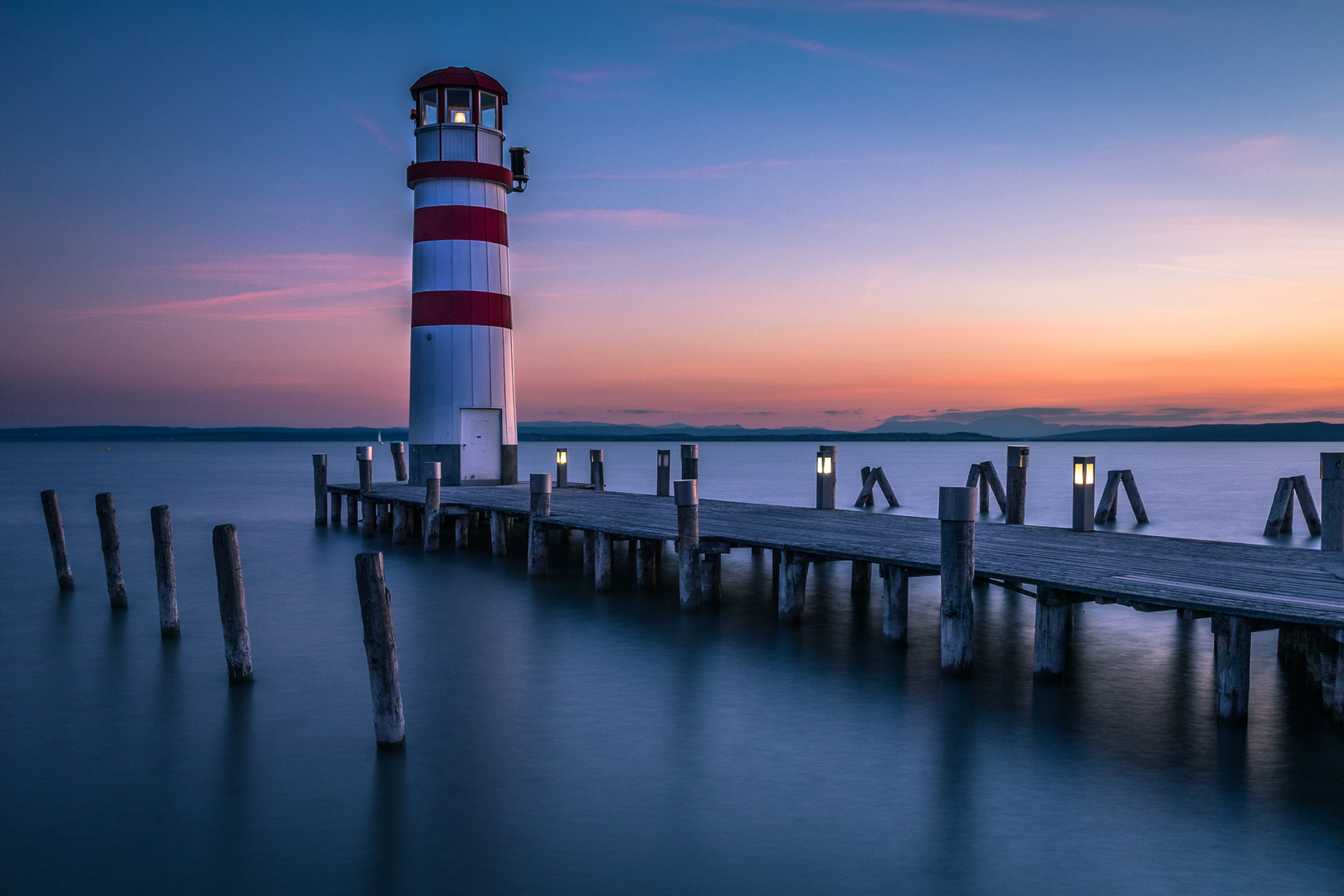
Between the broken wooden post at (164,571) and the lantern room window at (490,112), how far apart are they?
1328 cm

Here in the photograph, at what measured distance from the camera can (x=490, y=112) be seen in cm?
2259

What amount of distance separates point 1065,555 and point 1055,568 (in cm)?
127

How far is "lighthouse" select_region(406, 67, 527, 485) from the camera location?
21.7 m

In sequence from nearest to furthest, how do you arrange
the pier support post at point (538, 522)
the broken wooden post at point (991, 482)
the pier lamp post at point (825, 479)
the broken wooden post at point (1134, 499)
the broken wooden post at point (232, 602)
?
the broken wooden post at point (232, 602)
the pier support post at point (538, 522)
the pier lamp post at point (825, 479)
the broken wooden post at point (1134, 499)
the broken wooden post at point (991, 482)

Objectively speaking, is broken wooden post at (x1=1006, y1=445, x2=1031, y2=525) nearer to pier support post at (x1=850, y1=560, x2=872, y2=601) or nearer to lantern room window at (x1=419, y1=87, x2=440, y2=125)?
pier support post at (x1=850, y1=560, x2=872, y2=601)

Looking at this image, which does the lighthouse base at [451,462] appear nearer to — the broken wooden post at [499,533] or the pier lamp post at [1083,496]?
the broken wooden post at [499,533]

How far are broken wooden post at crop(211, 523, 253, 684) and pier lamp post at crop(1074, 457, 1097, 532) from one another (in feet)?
35.3

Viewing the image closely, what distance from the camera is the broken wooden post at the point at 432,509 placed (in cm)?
1973

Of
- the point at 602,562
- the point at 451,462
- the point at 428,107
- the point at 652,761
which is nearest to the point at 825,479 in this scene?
the point at 602,562

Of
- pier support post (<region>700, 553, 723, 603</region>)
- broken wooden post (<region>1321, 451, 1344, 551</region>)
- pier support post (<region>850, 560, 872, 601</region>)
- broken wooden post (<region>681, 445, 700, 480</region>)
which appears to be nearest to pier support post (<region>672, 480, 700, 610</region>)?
pier support post (<region>700, 553, 723, 603</region>)

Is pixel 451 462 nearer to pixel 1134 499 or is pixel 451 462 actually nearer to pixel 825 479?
pixel 825 479

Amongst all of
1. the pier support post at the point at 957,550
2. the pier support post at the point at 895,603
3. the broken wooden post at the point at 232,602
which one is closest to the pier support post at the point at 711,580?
the pier support post at the point at 895,603

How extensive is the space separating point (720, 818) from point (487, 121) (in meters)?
19.3

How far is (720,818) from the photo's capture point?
22.8ft
